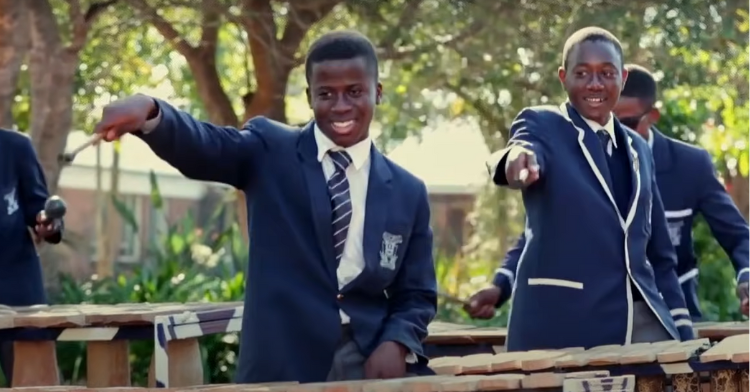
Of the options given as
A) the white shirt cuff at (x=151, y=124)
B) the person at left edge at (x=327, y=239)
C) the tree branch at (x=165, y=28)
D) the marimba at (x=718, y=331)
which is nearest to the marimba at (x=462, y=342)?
the marimba at (x=718, y=331)

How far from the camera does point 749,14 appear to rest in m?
9.38

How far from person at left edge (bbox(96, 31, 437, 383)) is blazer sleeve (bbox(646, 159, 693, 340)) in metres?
1.32

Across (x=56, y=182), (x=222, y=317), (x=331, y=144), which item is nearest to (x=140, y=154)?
(x=56, y=182)

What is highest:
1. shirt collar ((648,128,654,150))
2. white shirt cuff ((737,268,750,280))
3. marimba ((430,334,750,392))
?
shirt collar ((648,128,654,150))

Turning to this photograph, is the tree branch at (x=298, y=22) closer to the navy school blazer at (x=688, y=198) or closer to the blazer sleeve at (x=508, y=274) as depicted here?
the navy school blazer at (x=688, y=198)

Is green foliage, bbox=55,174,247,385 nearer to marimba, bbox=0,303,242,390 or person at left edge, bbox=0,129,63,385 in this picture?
person at left edge, bbox=0,129,63,385

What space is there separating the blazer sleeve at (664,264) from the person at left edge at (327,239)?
51.8 inches

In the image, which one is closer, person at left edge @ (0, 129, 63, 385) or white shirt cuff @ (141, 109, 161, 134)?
white shirt cuff @ (141, 109, 161, 134)

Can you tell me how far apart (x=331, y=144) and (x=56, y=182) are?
16.6 feet

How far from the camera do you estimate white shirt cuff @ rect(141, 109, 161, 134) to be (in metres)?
3.96

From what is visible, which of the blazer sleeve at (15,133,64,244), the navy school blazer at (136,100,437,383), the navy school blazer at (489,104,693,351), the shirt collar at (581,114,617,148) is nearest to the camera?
the navy school blazer at (136,100,437,383)

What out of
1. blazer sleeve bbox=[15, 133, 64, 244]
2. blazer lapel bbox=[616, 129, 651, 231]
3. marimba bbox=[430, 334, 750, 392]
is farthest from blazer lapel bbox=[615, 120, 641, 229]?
blazer sleeve bbox=[15, 133, 64, 244]

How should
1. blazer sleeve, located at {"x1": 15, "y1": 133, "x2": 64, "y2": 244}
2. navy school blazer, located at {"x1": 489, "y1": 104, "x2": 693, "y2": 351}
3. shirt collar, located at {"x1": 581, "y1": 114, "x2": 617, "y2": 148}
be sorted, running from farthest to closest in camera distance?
1. blazer sleeve, located at {"x1": 15, "y1": 133, "x2": 64, "y2": 244}
2. shirt collar, located at {"x1": 581, "y1": 114, "x2": 617, "y2": 148}
3. navy school blazer, located at {"x1": 489, "y1": 104, "x2": 693, "y2": 351}

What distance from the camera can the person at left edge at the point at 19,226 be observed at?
7086mm
